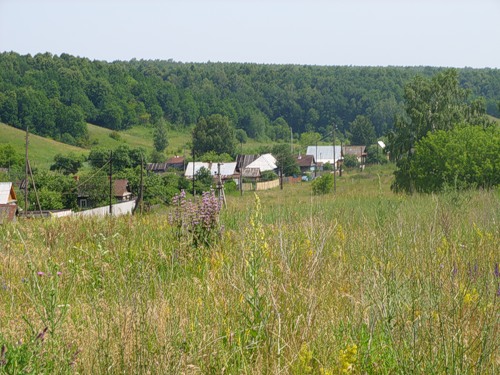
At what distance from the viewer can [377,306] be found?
3215 millimetres

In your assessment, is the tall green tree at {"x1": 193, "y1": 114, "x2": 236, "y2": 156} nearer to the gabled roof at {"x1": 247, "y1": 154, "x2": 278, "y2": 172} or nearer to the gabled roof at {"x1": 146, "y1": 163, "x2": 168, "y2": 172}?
the gabled roof at {"x1": 146, "y1": 163, "x2": 168, "y2": 172}

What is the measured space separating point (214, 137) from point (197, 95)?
152 feet

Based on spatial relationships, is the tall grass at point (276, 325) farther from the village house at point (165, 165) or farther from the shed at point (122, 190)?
the village house at point (165, 165)

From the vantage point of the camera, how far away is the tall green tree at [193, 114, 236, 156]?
101 m

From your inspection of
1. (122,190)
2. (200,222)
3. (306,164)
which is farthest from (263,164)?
(200,222)

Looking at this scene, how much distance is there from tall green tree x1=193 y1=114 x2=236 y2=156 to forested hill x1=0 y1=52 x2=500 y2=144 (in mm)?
21085

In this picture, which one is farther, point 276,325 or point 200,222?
point 200,222

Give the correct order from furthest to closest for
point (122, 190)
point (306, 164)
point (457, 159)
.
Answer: point (306, 164), point (122, 190), point (457, 159)

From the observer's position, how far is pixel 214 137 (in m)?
101

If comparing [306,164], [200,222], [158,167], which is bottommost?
[306,164]

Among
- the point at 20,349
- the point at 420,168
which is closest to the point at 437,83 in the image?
the point at 420,168

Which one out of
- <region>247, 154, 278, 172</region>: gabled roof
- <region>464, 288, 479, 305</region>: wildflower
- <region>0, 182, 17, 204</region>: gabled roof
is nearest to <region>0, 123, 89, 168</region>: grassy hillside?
<region>247, 154, 278, 172</region>: gabled roof

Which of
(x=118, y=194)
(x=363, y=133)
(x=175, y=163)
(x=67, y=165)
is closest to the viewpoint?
(x=118, y=194)

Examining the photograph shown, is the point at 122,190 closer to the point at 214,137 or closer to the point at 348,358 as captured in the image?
the point at 348,358
